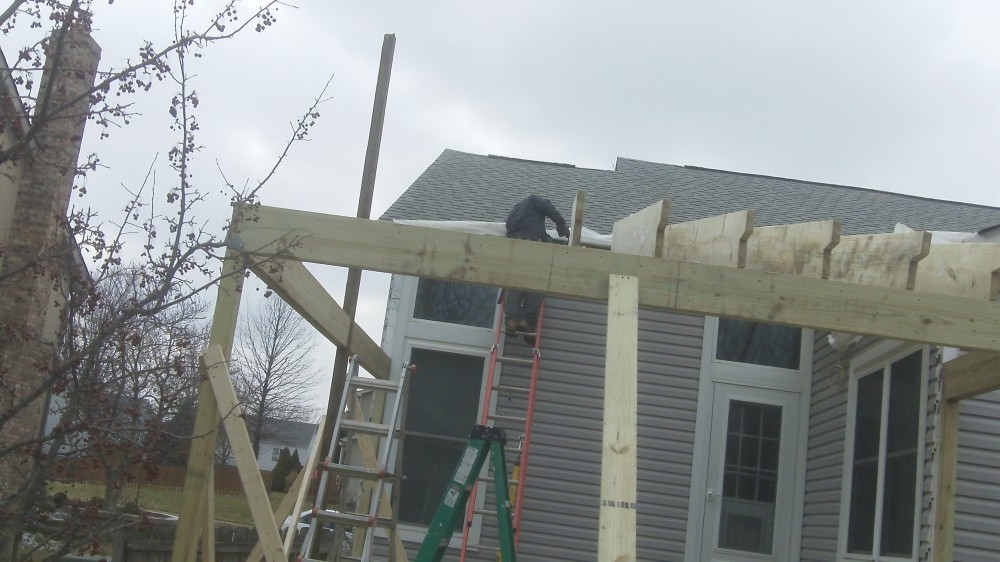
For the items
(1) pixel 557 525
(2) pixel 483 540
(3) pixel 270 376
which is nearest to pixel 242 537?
(2) pixel 483 540

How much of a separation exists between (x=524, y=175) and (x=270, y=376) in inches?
1079

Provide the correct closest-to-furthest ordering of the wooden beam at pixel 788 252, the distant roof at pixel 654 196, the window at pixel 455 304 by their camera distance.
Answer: the wooden beam at pixel 788 252, the window at pixel 455 304, the distant roof at pixel 654 196

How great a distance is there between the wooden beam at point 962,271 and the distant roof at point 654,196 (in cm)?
441

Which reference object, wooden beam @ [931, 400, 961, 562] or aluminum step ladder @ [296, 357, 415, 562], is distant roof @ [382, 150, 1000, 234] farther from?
wooden beam @ [931, 400, 961, 562]

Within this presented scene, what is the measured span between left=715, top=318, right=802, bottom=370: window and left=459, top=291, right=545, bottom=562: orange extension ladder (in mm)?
1765

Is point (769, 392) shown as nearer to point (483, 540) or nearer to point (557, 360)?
point (557, 360)

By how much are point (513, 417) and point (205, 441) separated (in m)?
4.06

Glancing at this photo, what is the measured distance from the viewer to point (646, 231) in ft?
15.9

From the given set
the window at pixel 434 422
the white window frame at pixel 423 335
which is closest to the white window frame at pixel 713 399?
the white window frame at pixel 423 335

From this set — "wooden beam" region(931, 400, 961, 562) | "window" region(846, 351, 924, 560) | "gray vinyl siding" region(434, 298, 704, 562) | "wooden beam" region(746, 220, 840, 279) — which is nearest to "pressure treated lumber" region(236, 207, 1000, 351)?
"wooden beam" region(746, 220, 840, 279)

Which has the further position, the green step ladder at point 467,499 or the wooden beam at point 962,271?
the green step ladder at point 467,499

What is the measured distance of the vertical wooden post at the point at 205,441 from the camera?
4.41 m

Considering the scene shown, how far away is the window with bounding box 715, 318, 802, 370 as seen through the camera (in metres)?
8.98

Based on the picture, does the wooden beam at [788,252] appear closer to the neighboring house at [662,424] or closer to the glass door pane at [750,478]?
the neighboring house at [662,424]
